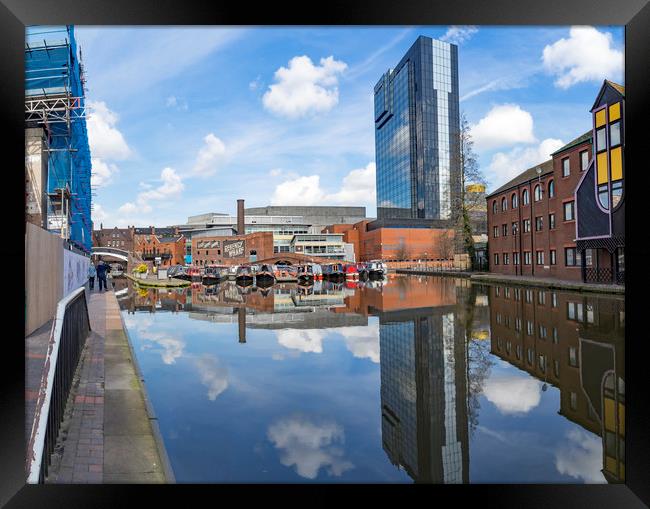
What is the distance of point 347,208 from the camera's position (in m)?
140

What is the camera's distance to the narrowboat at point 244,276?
47.5 meters

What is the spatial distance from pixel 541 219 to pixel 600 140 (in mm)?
11540

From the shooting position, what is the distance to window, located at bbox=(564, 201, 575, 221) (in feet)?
103

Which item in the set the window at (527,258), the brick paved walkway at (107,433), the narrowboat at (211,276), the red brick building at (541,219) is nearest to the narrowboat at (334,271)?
the narrowboat at (211,276)

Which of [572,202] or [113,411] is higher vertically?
[572,202]

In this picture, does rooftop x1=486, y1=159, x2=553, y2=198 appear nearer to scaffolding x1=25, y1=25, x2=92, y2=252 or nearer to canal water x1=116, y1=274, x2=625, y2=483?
canal water x1=116, y1=274, x2=625, y2=483

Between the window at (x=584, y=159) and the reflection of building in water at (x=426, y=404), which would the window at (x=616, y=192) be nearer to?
the window at (x=584, y=159)

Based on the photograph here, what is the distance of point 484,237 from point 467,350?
7235cm

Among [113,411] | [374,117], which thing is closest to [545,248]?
[113,411]

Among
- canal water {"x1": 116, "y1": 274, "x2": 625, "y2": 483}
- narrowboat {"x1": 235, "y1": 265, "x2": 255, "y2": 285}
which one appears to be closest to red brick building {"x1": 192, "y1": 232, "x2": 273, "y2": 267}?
narrowboat {"x1": 235, "y1": 265, "x2": 255, "y2": 285}

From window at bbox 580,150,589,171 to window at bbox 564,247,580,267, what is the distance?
5.06 meters

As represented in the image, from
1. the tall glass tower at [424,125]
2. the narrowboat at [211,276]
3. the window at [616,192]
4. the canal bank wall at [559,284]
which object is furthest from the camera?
the tall glass tower at [424,125]
